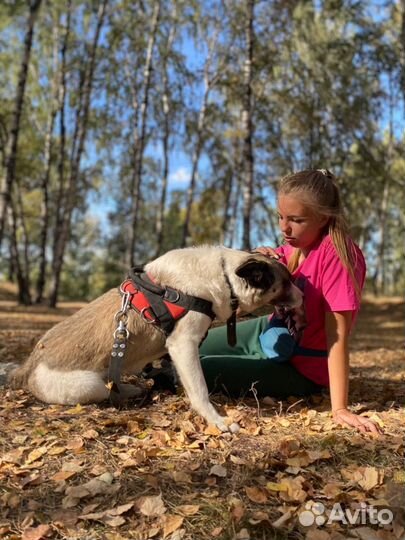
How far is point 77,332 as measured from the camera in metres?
4.02

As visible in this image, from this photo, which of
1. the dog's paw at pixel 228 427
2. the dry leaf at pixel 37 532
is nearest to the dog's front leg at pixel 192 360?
the dog's paw at pixel 228 427

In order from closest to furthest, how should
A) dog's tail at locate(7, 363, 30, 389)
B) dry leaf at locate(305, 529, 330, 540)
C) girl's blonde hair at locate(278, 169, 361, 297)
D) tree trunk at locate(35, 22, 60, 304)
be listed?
dry leaf at locate(305, 529, 330, 540) → girl's blonde hair at locate(278, 169, 361, 297) → dog's tail at locate(7, 363, 30, 389) → tree trunk at locate(35, 22, 60, 304)

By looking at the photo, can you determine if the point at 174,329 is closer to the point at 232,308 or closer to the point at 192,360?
the point at 192,360

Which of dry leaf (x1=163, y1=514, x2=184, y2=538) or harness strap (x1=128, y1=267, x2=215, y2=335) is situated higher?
harness strap (x1=128, y1=267, x2=215, y2=335)

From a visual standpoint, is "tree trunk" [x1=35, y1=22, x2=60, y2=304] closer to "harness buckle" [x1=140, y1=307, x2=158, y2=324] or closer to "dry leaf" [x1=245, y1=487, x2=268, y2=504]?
→ "harness buckle" [x1=140, y1=307, x2=158, y2=324]

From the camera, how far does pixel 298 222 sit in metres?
3.98

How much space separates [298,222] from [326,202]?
0.28 meters

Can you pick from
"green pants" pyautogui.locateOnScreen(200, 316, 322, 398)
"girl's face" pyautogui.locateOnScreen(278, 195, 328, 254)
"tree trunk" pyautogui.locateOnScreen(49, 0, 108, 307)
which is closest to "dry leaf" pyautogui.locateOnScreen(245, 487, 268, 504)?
"green pants" pyautogui.locateOnScreen(200, 316, 322, 398)

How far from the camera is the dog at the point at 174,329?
12.4ft

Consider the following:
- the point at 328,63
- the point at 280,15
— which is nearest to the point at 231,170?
the point at 328,63

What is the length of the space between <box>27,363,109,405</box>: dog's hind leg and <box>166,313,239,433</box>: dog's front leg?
69 centimetres

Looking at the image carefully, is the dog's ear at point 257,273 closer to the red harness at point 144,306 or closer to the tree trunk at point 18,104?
the red harness at point 144,306

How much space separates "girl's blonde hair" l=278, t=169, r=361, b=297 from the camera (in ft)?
12.7

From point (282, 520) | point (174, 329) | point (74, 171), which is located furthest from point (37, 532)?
point (74, 171)
